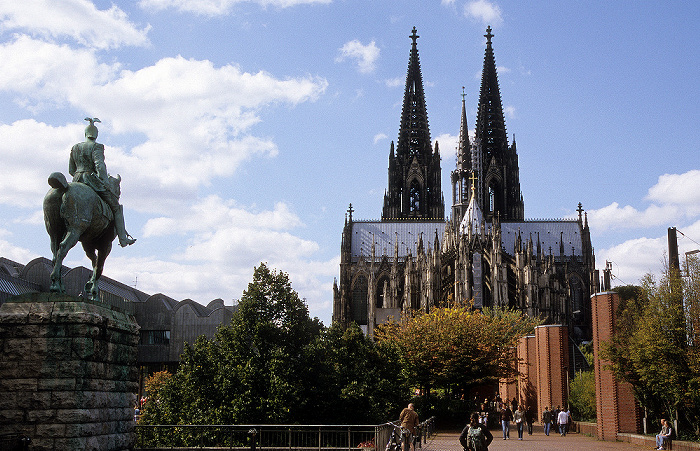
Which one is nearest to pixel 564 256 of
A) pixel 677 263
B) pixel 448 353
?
pixel 448 353

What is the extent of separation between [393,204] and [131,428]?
290 ft

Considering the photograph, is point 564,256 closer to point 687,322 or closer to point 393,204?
point 393,204

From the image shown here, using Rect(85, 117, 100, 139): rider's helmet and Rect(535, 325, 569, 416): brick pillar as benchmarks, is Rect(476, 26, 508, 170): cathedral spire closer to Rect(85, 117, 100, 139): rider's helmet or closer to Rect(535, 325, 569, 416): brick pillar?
Rect(535, 325, 569, 416): brick pillar

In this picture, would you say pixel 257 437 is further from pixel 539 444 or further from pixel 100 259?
pixel 539 444

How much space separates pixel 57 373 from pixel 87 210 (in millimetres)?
2819

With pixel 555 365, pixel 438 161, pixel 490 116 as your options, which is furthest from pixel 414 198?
pixel 555 365

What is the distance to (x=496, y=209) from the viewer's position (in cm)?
9900

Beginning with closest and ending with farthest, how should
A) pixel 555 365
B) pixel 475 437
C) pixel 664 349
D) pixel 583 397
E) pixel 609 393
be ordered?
pixel 475 437
pixel 664 349
pixel 609 393
pixel 583 397
pixel 555 365

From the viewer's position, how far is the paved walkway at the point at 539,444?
21.8 meters

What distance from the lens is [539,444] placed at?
946 inches

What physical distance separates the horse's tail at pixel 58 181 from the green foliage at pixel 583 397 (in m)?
24.2

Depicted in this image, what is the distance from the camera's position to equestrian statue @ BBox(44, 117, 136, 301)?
12.0 meters

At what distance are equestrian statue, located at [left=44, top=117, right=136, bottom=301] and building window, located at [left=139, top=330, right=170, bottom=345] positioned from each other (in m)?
50.3

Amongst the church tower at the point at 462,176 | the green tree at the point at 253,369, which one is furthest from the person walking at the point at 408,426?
the church tower at the point at 462,176
